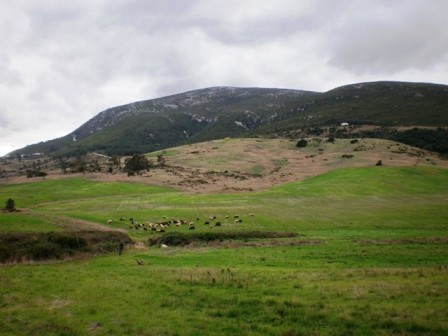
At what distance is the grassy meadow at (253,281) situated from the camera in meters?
16.2

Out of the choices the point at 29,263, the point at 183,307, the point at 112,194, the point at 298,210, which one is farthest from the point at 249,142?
the point at 183,307

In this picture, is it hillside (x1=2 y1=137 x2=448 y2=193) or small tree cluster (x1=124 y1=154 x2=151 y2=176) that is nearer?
hillside (x1=2 y1=137 x2=448 y2=193)

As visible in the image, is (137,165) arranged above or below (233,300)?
above

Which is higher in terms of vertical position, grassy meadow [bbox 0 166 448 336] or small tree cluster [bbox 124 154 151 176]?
small tree cluster [bbox 124 154 151 176]

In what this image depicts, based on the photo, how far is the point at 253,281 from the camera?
2305cm

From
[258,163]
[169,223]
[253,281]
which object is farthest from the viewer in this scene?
[258,163]

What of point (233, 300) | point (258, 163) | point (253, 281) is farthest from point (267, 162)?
point (233, 300)

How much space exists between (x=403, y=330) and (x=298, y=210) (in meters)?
53.1

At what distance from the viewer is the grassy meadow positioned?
16234 mm

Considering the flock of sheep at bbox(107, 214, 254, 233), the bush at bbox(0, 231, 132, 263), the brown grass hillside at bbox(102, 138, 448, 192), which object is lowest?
the flock of sheep at bbox(107, 214, 254, 233)

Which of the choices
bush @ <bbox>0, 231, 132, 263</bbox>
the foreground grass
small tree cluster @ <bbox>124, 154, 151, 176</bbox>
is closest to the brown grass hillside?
small tree cluster @ <bbox>124, 154, 151, 176</bbox>

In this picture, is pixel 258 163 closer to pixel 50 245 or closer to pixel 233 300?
pixel 50 245

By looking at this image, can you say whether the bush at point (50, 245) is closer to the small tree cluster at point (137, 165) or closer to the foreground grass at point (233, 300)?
the foreground grass at point (233, 300)

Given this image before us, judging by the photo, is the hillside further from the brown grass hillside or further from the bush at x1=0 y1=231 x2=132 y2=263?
the bush at x1=0 y1=231 x2=132 y2=263
